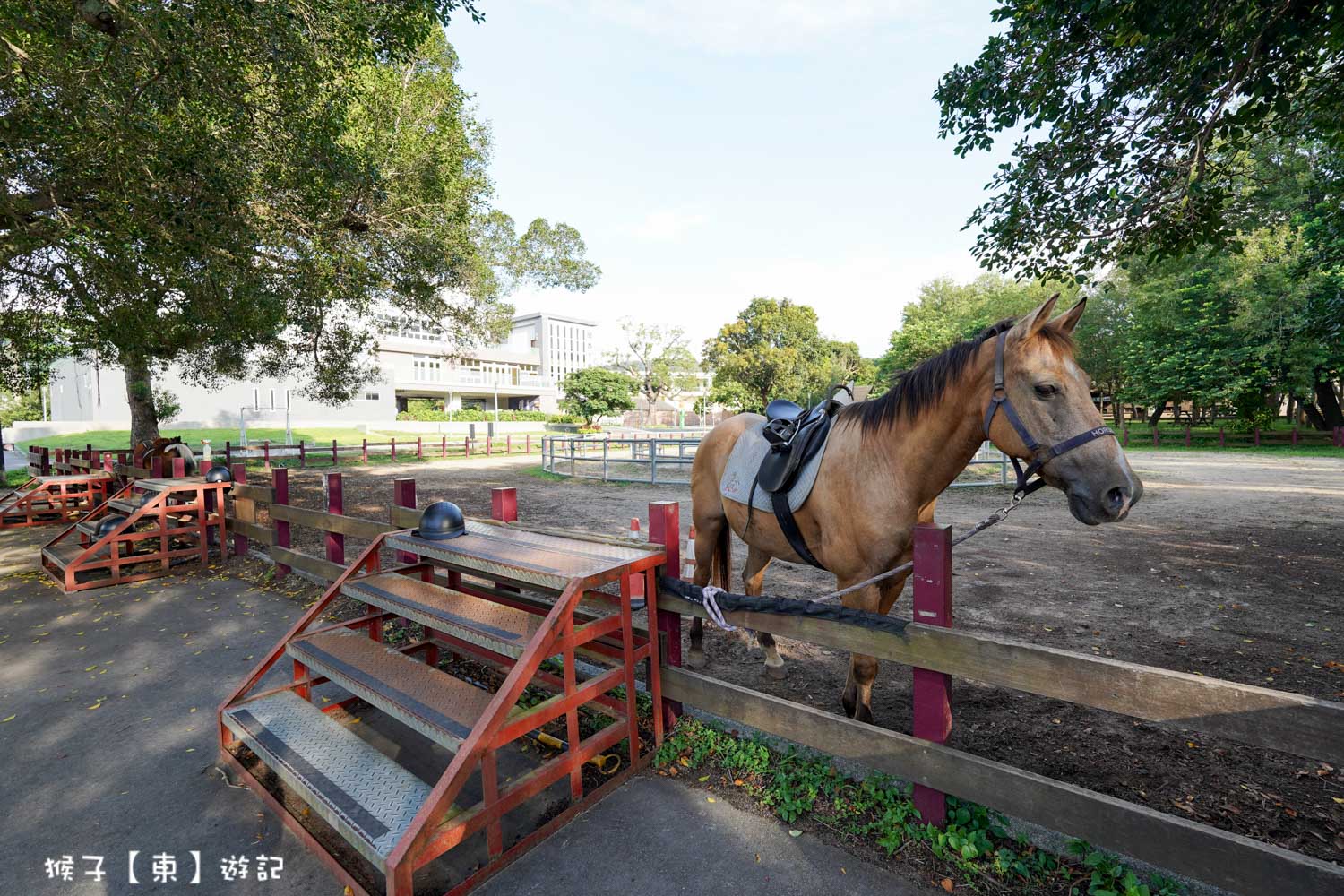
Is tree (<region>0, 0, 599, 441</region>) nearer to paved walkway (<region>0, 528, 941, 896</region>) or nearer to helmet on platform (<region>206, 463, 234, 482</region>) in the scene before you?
helmet on platform (<region>206, 463, 234, 482</region>)

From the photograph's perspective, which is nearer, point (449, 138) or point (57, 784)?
point (57, 784)

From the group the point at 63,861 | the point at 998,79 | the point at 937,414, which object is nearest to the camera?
the point at 63,861

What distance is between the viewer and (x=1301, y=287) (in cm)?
2209

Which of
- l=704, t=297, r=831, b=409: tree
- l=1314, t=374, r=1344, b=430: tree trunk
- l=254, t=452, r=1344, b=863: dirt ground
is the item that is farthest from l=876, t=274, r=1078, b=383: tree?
l=254, t=452, r=1344, b=863: dirt ground

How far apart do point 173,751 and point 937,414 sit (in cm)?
447

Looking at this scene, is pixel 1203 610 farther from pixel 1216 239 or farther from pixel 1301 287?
pixel 1301 287

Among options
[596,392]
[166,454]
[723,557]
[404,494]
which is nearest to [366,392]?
[596,392]

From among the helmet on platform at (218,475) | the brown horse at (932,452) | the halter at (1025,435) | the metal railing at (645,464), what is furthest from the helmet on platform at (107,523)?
the halter at (1025,435)

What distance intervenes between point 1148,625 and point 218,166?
9905 mm

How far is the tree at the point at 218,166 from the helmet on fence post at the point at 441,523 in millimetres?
4979

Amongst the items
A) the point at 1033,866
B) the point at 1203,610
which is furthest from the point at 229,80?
the point at 1203,610

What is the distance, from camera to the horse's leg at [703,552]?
4.17 m

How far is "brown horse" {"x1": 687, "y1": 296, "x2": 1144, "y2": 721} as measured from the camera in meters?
2.09

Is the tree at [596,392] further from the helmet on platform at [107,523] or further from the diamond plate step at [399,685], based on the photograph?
the diamond plate step at [399,685]
